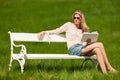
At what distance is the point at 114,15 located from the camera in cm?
2814

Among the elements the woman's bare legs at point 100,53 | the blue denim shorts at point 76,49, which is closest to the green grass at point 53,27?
the woman's bare legs at point 100,53

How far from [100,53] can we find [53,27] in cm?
1187

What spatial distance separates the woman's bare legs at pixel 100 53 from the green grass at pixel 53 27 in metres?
0.26

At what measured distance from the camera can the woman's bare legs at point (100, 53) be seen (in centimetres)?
1232

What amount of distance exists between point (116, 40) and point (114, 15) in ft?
26.2

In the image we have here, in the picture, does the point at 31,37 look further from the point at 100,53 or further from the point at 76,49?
A: the point at 100,53

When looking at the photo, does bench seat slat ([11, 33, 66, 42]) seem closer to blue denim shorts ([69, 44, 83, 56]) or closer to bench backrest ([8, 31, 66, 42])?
bench backrest ([8, 31, 66, 42])

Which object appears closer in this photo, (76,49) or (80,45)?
(76,49)

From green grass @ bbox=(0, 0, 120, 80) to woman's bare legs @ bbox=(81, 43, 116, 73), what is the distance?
0.26 meters

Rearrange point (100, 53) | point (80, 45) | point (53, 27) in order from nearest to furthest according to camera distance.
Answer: point (100, 53) → point (80, 45) → point (53, 27)

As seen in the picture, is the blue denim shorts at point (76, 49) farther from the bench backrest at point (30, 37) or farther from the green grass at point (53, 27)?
the bench backrest at point (30, 37)

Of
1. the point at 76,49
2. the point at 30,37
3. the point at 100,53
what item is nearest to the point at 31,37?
the point at 30,37

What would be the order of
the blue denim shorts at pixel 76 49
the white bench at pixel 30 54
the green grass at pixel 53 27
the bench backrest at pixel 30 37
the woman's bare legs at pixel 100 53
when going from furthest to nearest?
the bench backrest at pixel 30 37
the blue denim shorts at pixel 76 49
the woman's bare legs at pixel 100 53
the white bench at pixel 30 54
the green grass at pixel 53 27

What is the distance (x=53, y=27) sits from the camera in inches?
953
